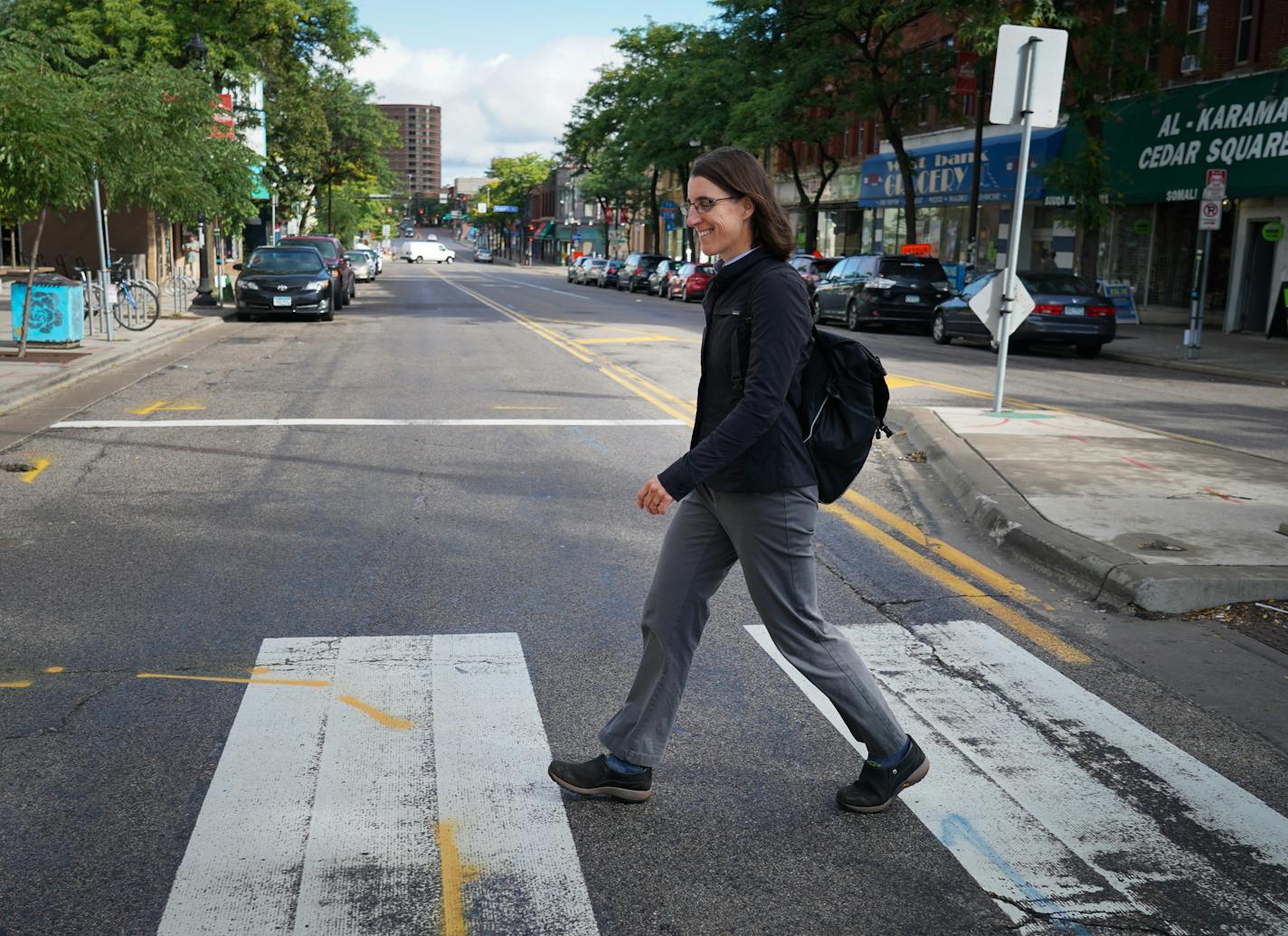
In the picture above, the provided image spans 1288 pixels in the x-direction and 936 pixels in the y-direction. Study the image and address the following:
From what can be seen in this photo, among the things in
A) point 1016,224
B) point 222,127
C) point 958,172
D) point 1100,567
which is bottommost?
point 1100,567

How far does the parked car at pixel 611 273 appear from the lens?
61.7 m

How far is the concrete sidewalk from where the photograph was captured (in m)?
19.7

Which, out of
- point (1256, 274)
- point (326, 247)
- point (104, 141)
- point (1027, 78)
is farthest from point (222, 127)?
point (1256, 274)

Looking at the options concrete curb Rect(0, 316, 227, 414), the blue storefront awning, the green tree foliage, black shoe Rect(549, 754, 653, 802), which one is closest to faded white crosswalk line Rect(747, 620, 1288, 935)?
black shoe Rect(549, 754, 653, 802)

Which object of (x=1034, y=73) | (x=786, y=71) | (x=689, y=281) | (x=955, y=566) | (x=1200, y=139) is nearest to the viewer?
(x=955, y=566)

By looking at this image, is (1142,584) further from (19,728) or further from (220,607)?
(19,728)

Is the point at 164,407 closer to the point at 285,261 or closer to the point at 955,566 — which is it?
the point at 955,566

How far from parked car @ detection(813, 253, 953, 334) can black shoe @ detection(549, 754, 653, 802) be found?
79.7 feet

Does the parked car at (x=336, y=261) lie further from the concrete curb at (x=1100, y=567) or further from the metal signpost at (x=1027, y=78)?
the concrete curb at (x=1100, y=567)

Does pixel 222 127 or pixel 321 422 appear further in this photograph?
pixel 222 127

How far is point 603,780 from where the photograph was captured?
3.84 metres

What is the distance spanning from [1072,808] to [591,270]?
6453 centimetres

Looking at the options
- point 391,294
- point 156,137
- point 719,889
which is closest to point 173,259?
point 391,294

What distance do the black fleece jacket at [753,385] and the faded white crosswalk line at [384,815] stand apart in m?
1.09
